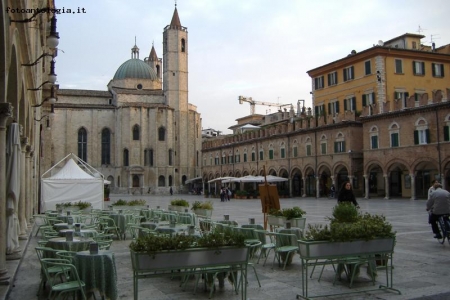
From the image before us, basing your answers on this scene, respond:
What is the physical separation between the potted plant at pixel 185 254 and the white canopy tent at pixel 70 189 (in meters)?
16.9

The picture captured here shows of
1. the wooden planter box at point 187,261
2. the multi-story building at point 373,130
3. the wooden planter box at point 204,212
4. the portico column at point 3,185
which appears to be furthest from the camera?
the multi-story building at point 373,130

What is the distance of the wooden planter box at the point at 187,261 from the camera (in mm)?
5242

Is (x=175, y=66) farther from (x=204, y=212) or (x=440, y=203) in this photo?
(x=440, y=203)

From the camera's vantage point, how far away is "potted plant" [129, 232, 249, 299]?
524 cm

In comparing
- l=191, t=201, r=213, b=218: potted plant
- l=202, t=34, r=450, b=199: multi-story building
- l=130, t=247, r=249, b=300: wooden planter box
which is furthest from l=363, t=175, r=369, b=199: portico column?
l=130, t=247, r=249, b=300: wooden planter box

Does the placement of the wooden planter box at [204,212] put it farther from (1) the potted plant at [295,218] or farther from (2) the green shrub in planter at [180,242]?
(2) the green shrub in planter at [180,242]

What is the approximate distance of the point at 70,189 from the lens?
21.4 m

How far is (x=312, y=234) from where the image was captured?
6.24 meters

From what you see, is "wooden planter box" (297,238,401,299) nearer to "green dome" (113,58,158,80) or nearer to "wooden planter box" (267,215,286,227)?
"wooden planter box" (267,215,286,227)

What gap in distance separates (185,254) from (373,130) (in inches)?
1313

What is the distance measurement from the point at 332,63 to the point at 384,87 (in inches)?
271

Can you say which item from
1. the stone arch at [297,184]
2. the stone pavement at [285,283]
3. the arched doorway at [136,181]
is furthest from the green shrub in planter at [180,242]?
the arched doorway at [136,181]

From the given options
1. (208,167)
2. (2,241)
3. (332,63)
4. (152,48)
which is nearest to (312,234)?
(2,241)

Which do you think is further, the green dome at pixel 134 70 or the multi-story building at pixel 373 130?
the green dome at pixel 134 70
